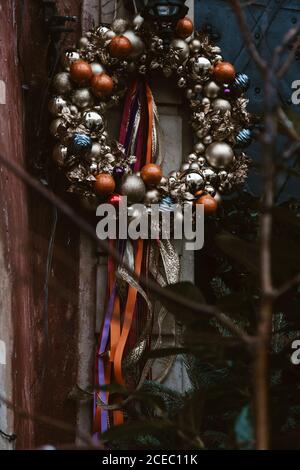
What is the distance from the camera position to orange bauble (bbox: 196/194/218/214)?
3.84m

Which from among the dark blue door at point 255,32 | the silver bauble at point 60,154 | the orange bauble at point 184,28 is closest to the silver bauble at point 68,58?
the silver bauble at point 60,154

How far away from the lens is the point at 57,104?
3.76m

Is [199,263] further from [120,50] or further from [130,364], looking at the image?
[120,50]

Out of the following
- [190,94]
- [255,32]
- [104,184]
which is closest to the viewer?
[104,184]

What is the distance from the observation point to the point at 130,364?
3775 millimetres

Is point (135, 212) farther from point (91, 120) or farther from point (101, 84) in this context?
point (101, 84)

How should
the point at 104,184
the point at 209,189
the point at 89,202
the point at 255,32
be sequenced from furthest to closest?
the point at 255,32 → the point at 209,189 → the point at 89,202 → the point at 104,184

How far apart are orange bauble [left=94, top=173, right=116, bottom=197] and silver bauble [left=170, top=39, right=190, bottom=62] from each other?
2.09ft

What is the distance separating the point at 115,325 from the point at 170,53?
3.89 feet

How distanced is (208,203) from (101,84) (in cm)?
67

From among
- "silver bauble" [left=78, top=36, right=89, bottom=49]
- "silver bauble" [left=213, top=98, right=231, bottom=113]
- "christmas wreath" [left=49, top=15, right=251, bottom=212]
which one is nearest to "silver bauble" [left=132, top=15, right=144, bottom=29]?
"christmas wreath" [left=49, top=15, right=251, bottom=212]

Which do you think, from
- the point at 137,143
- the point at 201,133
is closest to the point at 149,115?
the point at 137,143

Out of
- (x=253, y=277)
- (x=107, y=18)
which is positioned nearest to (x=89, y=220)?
(x=107, y=18)

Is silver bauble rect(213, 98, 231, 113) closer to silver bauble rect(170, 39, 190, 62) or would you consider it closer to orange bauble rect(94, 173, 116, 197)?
silver bauble rect(170, 39, 190, 62)
